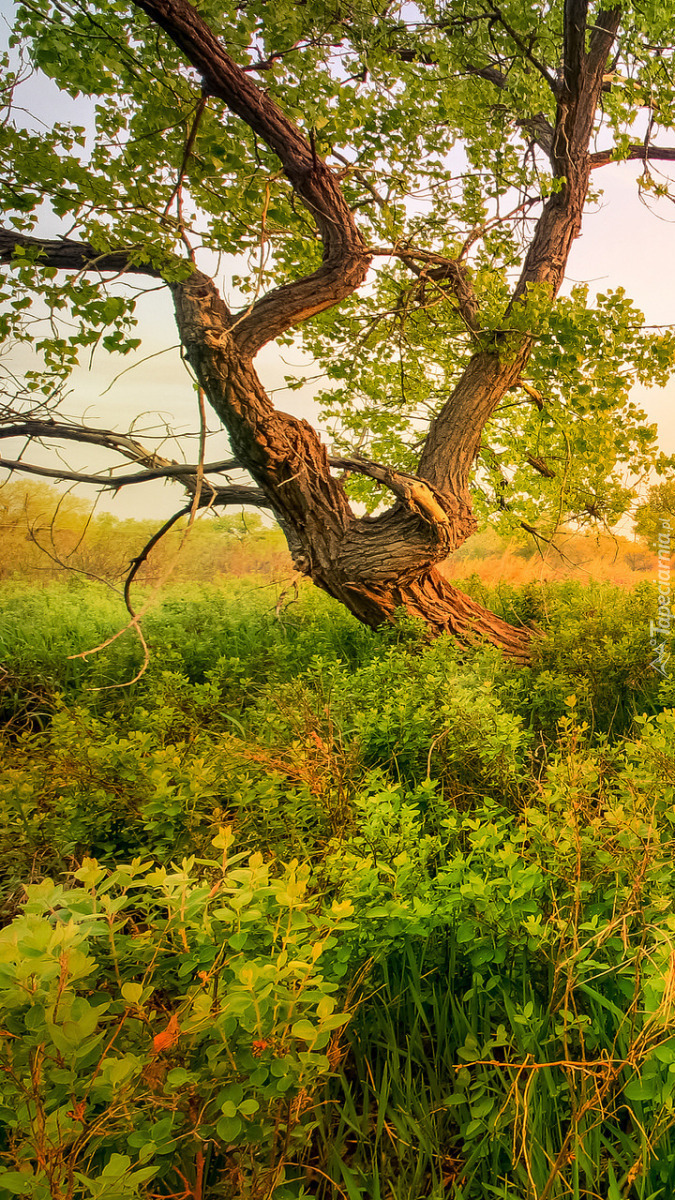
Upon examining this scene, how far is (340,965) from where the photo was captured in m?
1.42

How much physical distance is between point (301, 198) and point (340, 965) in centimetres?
430

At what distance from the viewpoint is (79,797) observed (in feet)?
7.96

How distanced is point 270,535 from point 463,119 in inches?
186

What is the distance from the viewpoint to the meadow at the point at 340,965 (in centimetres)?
98

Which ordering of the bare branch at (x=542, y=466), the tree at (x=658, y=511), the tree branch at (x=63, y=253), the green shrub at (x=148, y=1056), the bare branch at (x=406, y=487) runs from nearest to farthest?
the green shrub at (x=148, y=1056) → the tree branch at (x=63, y=253) → the bare branch at (x=406, y=487) → the tree at (x=658, y=511) → the bare branch at (x=542, y=466)

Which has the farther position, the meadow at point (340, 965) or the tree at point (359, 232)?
the tree at point (359, 232)

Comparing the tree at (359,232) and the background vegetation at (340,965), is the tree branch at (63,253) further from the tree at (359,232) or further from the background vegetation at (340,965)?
the background vegetation at (340,965)

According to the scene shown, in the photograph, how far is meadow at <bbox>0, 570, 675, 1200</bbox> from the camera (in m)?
0.98

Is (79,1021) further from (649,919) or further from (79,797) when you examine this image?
(79,797)

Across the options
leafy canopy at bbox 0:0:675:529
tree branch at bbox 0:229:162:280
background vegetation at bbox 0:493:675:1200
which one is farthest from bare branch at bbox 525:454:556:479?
tree branch at bbox 0:229:162:280

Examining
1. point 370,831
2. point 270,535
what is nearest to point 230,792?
point 370,831

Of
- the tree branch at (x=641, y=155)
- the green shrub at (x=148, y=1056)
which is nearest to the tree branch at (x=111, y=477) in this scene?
the green shrub at (x=148, y=1056)

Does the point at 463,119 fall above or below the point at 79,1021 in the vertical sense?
above

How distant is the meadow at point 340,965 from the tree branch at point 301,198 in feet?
7.97
